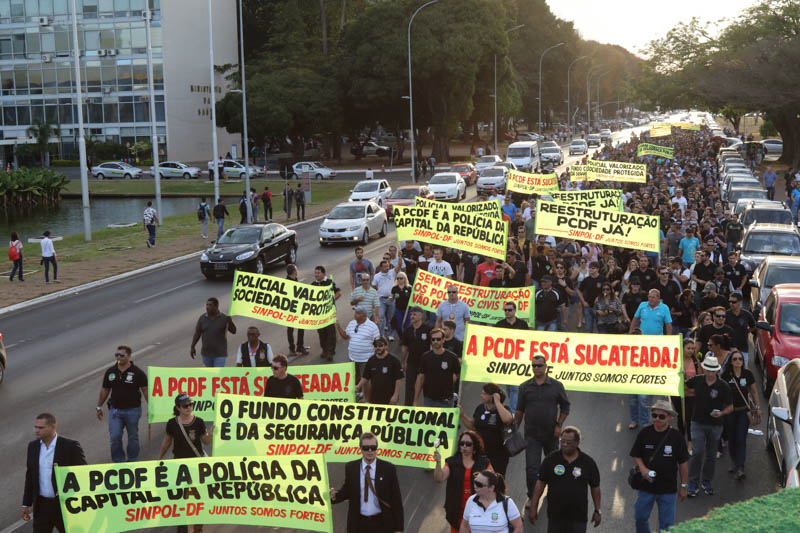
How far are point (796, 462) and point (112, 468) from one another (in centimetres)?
631

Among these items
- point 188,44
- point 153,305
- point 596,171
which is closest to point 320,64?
point 188,44

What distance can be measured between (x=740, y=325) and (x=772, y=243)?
8847mm

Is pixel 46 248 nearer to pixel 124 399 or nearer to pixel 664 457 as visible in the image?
pixel 124 399

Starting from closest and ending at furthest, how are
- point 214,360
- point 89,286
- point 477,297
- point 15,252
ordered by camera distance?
point 214,360 → point 477,297 → point 89,286 → point 15,252

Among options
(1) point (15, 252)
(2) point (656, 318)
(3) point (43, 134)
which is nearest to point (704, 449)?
(2) point (656, 318)

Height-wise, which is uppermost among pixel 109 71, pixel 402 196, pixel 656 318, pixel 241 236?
pixel 109 71

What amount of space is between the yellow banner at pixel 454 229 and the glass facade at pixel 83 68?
68.5 metres

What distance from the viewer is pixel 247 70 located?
3140 inches

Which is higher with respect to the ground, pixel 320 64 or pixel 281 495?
pixel 320 64

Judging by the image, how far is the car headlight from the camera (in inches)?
501

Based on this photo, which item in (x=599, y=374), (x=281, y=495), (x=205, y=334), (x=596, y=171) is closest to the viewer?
(x=281, y=495)

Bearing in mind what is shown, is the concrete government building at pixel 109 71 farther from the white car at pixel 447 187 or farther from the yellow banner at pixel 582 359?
the yellow banner at pixel 582 359

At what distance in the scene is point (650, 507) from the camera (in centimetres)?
810

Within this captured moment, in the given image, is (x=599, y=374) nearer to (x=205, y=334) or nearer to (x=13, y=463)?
(x=205, y=334)
